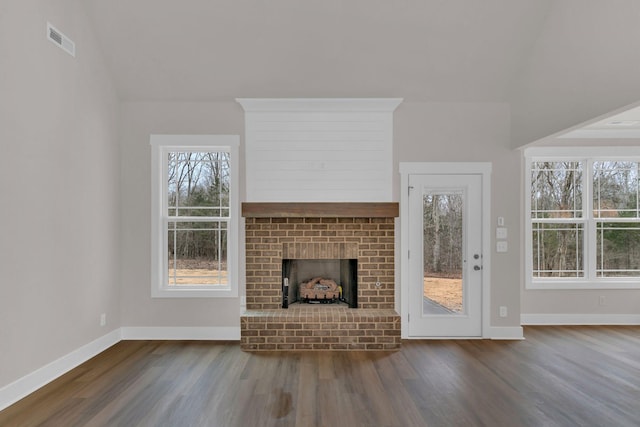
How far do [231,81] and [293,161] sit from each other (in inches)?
46.1

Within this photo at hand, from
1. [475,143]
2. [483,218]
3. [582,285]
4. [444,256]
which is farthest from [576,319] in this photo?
[475,143]

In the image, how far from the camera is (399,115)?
15.7 feet

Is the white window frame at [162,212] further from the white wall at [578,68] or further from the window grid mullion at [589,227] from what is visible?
the window grid mullion at [589,227]

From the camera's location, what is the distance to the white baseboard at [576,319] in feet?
17.5

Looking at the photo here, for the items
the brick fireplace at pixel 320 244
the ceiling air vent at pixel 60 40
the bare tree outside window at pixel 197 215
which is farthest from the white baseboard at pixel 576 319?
the ceiling air vent at pixel 60 40

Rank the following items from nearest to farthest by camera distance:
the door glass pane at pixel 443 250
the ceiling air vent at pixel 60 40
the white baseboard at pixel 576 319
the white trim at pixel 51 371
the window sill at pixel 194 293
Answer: the white trim at pixel 51 371 < the ceiling air vent at pixel 60 40 < the window sill at pixel 194 293 < the door glass pane at pixel 443 250 < the white baseboard at pixel 576 319

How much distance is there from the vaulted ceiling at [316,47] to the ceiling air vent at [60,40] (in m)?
0.52

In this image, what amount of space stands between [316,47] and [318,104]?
0.65m

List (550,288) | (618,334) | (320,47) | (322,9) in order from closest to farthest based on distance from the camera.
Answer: (322,9)
(320,47)
(618,334)
(550,288)

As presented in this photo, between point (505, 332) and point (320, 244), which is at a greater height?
point (320, 244)

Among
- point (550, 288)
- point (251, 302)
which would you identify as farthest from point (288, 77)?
point (550, 288)

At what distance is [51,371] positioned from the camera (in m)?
3.43

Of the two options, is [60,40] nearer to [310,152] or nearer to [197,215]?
[197,215]

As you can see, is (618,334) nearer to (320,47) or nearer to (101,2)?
(320,47)
